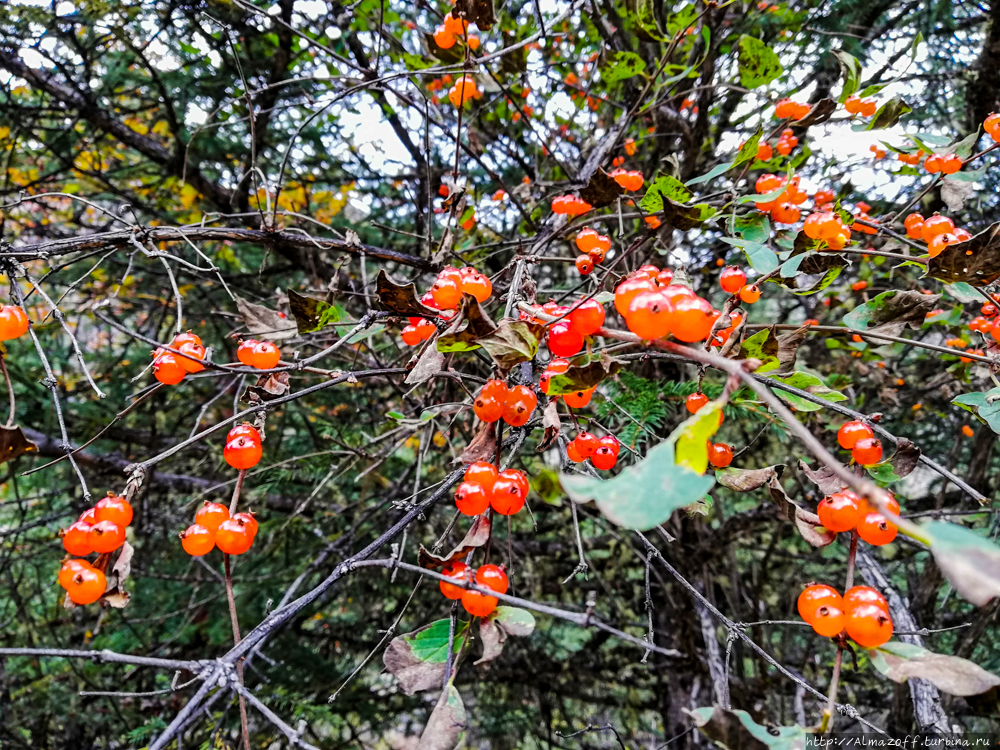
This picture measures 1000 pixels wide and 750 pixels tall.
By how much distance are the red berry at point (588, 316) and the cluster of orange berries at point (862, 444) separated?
58 cm

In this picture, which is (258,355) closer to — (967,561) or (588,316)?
(588,316)

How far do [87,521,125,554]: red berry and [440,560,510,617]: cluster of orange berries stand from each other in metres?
0.59

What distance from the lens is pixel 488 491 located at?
34.7 inches

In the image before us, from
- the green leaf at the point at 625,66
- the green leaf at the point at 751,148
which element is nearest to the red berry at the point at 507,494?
the green leaf at the point at 751,148

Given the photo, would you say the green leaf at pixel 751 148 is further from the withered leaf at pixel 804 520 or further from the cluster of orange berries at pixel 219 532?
the cluster of orange berries at pixel 219 532

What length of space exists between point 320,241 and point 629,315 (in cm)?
97

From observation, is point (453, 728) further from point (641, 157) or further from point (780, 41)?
point (780, 41)

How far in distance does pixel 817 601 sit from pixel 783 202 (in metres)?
0.99

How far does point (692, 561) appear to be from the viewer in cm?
230

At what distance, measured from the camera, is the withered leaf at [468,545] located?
34.6 inches

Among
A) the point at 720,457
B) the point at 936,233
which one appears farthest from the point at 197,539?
the point at 936,233

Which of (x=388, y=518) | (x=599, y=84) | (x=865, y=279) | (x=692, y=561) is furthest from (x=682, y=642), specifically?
(x=599, y=84)

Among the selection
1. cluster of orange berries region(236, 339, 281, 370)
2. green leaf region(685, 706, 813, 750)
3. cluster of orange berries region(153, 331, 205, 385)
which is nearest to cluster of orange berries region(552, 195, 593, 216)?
cluster of orange berries region(236, 339, 281, 370)

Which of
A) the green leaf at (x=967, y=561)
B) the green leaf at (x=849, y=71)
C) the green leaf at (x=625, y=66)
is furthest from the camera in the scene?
the green leaf at (x=625, y=66)
